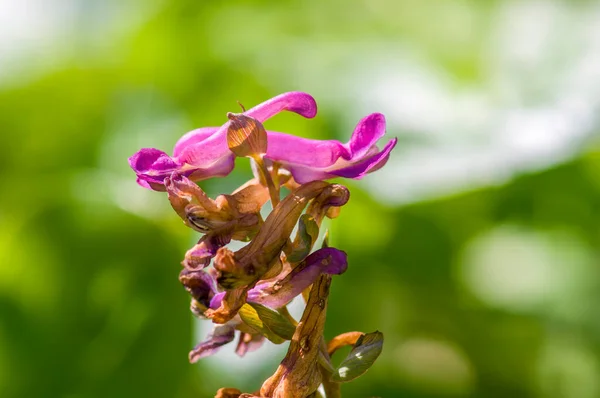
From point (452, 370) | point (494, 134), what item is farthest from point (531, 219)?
point (452, 370)

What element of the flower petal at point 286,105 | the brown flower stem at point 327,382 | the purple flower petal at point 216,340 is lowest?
the brown flower stem at point 327,382

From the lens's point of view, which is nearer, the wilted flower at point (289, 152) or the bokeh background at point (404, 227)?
the wilted flower at point (289, 152)

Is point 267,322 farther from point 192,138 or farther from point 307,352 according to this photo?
point 192,138

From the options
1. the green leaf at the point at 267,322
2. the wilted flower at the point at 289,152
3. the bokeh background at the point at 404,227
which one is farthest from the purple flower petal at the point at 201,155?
the bokeh background at the point at 404,227

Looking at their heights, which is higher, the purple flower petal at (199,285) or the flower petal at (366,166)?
the flower petal at (366,166)

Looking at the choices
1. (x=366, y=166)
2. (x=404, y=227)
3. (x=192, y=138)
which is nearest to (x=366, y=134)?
(x=366, y=166)

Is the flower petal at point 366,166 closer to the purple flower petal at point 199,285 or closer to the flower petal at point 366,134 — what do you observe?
the flower petal at point 366,134

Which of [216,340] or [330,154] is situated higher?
[330,154]
